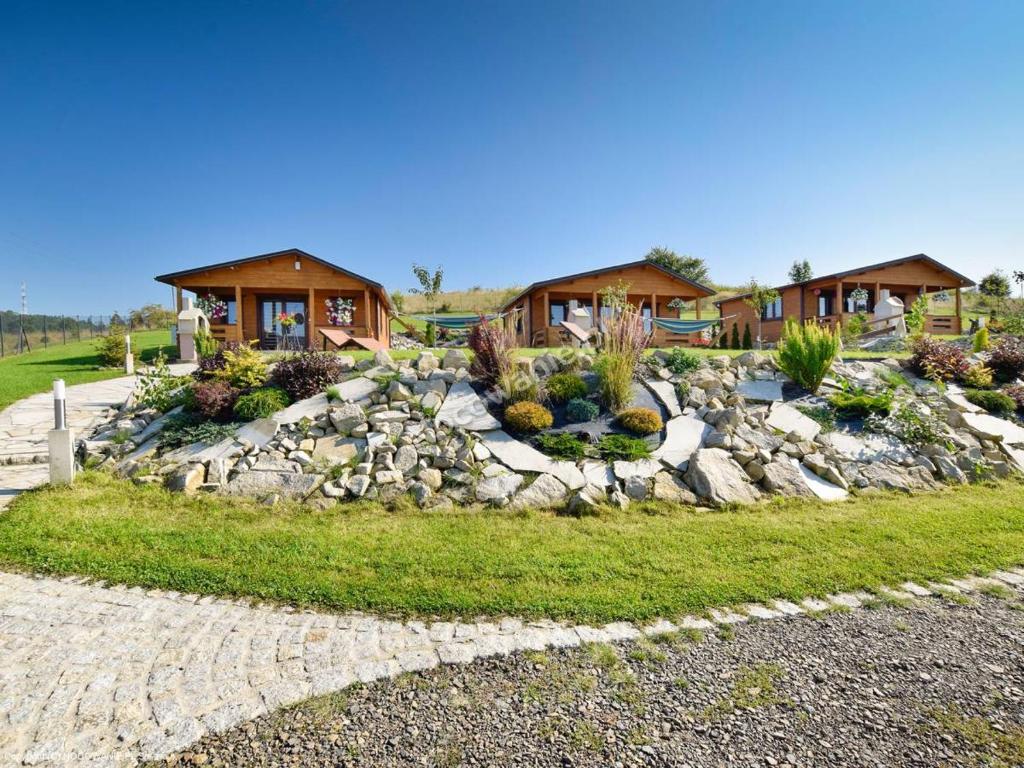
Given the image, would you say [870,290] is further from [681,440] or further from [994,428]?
[681,440]

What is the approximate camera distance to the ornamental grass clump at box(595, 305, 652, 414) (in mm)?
5879

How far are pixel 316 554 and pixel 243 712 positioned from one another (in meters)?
1.47

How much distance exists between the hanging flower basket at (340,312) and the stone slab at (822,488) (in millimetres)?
14272

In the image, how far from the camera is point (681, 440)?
536 cm

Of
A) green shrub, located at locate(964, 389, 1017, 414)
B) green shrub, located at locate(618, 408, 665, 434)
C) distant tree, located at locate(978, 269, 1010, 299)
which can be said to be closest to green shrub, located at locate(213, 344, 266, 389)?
green shrub, located at locate(618, 408, 665, 434)

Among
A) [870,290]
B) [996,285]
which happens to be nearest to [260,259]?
[870,290]

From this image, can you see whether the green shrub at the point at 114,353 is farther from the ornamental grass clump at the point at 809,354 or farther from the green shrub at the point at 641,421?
the ornamental grass clump at the point at 809,354

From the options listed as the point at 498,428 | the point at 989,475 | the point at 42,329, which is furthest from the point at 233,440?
the point at 42,329

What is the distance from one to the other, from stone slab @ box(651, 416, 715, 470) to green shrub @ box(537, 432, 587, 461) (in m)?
0.84

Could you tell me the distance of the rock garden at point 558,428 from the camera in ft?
15.2

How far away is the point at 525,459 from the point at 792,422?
3761 millimetres

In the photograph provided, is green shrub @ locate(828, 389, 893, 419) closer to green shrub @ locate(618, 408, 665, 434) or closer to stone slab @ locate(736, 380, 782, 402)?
stone slab @ locate(736, 380, 782, 402)

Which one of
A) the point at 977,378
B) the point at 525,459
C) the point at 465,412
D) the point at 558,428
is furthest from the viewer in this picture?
the point at 977,378

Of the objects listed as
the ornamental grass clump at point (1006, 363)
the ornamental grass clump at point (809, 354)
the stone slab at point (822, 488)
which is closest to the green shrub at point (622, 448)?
the stone slab at point (822, 488)
